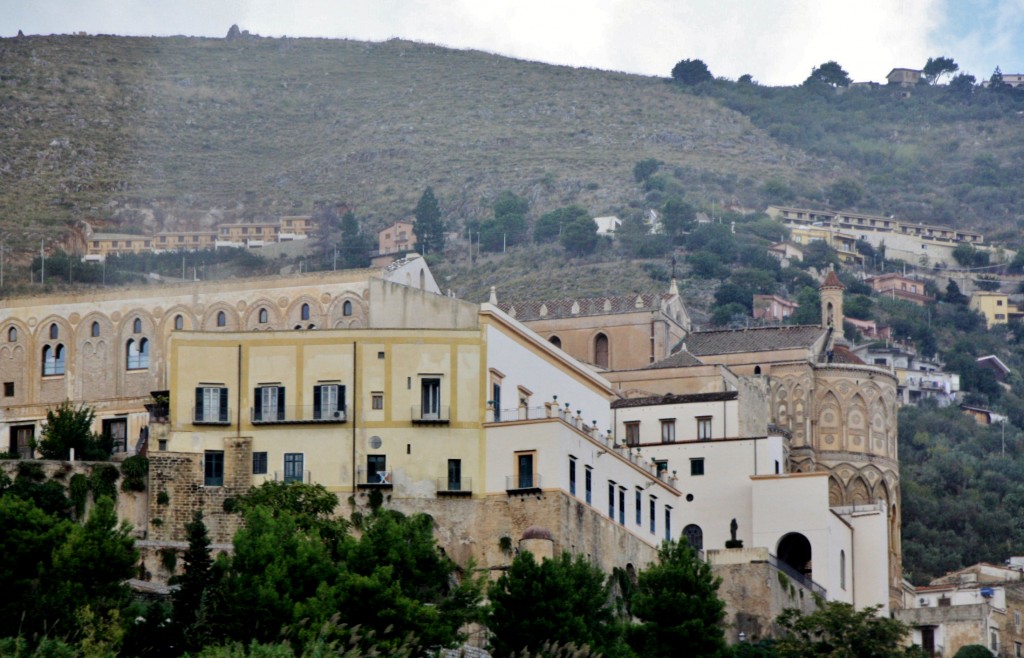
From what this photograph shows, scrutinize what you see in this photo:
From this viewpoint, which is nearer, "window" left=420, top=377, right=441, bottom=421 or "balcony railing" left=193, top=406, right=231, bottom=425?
"balcony railing" left=193, top=406, right=231, bottom=425

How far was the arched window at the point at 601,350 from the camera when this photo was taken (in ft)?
334

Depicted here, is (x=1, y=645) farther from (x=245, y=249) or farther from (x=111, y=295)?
(x=245, y=249)

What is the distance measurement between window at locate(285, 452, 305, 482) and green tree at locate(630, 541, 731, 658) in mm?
11275

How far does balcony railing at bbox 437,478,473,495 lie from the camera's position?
70438 millimetres

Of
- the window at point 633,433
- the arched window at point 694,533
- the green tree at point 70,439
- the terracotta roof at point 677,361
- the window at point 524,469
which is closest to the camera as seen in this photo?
the window at point 524,469

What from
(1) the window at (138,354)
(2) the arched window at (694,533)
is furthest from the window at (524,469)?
(1) the window at (138,354)

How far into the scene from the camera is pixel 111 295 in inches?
3268

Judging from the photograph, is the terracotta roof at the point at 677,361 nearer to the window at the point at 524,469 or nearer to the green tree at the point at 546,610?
the window at the point at 524,469

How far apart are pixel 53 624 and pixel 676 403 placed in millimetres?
33602

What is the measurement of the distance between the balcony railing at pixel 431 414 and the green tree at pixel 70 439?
10.1m

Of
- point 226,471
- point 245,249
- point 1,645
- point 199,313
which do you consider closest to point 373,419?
point 226,471

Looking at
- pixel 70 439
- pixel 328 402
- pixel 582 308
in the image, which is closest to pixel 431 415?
pixel 328 402

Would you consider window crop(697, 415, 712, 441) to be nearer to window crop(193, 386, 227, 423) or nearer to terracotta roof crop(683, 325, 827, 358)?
terracotta roof crop(683, 325, 827, 358)

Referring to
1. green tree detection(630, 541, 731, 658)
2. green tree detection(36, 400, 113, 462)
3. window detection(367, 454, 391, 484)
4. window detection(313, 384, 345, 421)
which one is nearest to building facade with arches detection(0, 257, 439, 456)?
green tree detection(36, 400, 113, 462)
